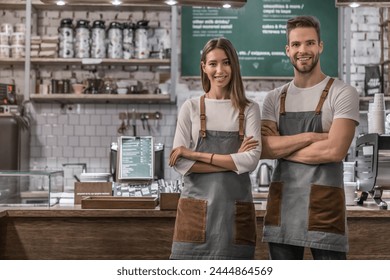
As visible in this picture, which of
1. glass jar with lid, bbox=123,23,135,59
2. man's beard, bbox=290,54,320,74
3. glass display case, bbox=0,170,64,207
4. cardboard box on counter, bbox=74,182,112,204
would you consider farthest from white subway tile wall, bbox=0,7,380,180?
man's beard, bbox=290,54,320,74

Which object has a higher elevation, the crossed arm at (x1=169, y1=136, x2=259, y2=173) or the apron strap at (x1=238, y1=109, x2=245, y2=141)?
the apron strap at (x1=238, y1=109, x2=245, y2=141)

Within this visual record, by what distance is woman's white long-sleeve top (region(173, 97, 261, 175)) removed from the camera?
202 cm

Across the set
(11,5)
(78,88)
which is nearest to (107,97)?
(78,88)

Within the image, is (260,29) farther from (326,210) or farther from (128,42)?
(326,210)

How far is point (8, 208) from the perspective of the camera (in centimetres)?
282

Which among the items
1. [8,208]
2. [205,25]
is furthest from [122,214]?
[205,25]

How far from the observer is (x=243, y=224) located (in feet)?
6.55

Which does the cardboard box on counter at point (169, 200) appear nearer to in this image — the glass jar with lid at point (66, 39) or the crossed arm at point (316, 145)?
the crossed arm at point (316, 145)

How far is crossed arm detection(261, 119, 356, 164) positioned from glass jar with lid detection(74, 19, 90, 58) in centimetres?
375

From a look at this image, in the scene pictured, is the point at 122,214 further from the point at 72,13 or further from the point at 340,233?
the point at 72,13

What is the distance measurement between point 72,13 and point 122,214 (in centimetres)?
358

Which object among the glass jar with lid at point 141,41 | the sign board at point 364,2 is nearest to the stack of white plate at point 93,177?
the sign board at point 364,2

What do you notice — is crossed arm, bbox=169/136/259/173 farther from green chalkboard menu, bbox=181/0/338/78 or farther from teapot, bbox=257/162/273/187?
green chalkboard menu, bbox=181/0/338/78

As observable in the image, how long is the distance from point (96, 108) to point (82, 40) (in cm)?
75
